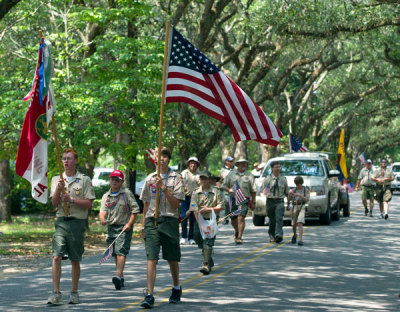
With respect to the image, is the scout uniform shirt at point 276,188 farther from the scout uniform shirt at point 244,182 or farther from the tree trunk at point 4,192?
the tree trunk at point 4,192

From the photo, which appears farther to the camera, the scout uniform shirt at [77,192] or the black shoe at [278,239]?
the black shoe at [278,239]

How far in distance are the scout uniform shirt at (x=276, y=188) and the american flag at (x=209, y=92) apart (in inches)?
260

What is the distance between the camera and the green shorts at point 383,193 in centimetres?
2478

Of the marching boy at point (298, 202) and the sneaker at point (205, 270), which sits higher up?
the marching boy at point (298, 202)

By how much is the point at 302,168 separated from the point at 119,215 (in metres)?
12.7

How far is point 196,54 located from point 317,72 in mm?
29731

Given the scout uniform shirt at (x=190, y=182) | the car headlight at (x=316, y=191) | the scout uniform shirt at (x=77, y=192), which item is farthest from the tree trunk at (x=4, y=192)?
the scout uniform shirt at (x=77, y=192)

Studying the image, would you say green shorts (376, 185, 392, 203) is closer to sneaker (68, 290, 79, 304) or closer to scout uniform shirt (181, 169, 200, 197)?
scout uniform shirt (181, 169, 200, 197)

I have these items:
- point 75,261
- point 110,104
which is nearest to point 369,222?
point 110,104

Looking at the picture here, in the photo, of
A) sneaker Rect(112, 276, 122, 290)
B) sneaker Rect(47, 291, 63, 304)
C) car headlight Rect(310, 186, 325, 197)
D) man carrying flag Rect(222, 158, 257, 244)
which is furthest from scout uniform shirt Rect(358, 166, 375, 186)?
sneaker Rect(47, 291, 63, 304)

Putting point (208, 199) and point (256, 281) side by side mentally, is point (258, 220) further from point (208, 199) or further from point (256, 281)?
point (256, 281)

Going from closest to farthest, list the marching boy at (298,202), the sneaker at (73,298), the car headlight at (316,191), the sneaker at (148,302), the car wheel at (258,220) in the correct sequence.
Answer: the sneaker at (148,302)
the sneaker at (73,298)
the marching boy at (298,202)
the car headlight at (316,191)
the car wheel at (258,220)

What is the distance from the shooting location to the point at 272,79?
40125mm

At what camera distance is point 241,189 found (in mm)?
17203
